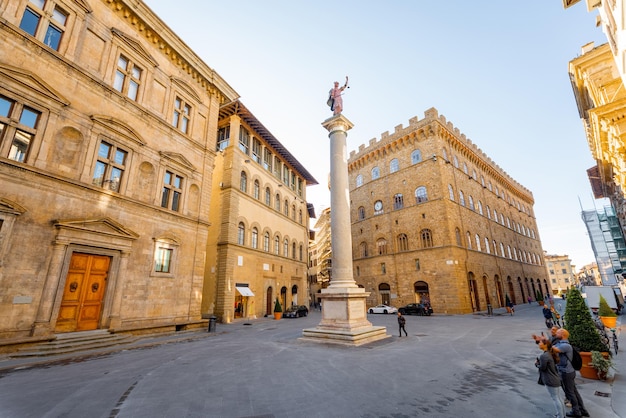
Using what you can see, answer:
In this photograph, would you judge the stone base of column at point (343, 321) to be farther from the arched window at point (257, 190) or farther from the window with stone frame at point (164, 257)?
the arched window at point (257, 190)

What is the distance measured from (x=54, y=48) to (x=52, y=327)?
34.4 ft

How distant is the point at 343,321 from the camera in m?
11.1

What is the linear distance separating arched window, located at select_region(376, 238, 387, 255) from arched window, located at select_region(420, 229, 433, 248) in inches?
175

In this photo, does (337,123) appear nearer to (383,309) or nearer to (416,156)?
(416,156)

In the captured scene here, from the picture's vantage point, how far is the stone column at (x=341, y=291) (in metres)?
10.9

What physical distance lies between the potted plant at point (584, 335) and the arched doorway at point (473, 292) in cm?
2376

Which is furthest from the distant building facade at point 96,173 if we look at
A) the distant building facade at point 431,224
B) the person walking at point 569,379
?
the distant building facade at point 431,224

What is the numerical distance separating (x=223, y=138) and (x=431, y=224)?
21341mm

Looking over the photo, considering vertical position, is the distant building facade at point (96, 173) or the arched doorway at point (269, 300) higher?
the distant building facade at point (96, 173)

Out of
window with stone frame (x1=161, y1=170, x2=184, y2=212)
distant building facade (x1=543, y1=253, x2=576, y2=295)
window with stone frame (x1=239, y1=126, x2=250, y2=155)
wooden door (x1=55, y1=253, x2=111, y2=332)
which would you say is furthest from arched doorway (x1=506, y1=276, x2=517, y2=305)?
distant building facade (x1=543, y1=253, x2=576, y2=295)

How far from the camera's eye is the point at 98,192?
11.8m

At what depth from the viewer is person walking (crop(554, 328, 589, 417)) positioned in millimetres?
4387

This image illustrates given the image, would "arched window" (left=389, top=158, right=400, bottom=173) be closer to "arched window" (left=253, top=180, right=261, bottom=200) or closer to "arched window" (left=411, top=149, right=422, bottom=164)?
"arched window" (left=411, top=149, right=422, bottom=164)

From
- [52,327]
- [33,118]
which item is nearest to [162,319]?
[52,327]
